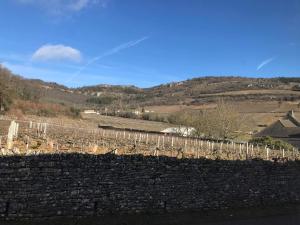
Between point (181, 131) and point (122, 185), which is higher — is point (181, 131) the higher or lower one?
the higher one

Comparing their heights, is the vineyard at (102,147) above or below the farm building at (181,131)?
below

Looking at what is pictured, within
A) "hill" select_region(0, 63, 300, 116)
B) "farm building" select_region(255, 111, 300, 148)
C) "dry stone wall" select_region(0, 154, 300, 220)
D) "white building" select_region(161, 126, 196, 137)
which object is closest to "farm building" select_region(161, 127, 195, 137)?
"white building" select_region(161, 126, 196, 137)

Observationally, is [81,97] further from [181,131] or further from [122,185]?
[122,185]

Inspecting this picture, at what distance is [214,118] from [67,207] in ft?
221

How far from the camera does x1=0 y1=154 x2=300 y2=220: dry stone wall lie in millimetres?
17031

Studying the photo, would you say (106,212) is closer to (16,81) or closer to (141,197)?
(141,197)

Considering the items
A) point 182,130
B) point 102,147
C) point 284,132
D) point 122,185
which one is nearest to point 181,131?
point 182,130

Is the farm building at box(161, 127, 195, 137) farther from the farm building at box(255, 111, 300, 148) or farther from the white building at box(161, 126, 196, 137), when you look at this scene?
the farm building at box(255, 111, 300, 148)

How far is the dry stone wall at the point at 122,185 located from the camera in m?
17.0

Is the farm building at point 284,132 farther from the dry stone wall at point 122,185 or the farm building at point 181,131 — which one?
the dry stone wall at point 122,185

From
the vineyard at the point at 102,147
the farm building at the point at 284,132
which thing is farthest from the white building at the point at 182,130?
the vineyard at the point at 102,147

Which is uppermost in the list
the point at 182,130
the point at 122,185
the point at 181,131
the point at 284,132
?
the point at 284,132

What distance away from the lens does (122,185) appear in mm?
19281

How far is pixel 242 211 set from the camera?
23.0 m
